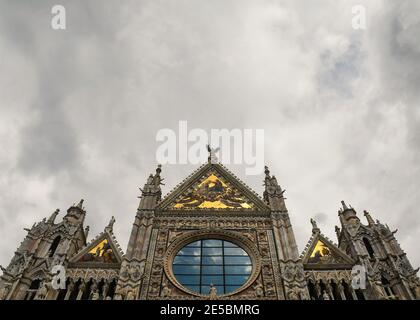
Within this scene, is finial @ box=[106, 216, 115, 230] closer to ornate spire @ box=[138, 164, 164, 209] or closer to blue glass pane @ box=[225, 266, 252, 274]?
ornate spire @ box=[138, 164, 164, 209]

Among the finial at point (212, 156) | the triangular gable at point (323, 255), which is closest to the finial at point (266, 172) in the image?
the finial at point (212, 156)

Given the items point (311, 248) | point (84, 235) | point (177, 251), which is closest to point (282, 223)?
point (311, 248)

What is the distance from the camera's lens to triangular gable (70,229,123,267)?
62.8 ft

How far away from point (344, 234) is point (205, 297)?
33.2 feet

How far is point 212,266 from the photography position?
64.4 ft

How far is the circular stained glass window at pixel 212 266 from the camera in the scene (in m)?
18.6

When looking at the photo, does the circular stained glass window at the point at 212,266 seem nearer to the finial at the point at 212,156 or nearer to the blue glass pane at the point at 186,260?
the blue glass pane at the point at 186,260

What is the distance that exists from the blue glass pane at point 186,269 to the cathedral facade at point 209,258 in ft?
0.17

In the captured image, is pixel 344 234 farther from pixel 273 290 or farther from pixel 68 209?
pixel 68 209

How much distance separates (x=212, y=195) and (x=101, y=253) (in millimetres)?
7828

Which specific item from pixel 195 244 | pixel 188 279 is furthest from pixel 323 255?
pixel 188 279

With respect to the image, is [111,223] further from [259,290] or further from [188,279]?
[259,290]

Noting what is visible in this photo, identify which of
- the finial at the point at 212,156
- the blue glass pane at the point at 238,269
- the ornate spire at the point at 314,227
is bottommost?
the blue glass pane at the point at 238,269
